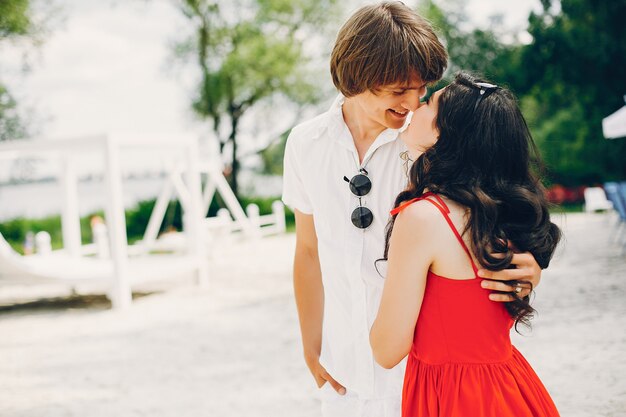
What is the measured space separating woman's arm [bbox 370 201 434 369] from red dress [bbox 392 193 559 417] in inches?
1.6

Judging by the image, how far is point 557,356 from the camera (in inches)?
193

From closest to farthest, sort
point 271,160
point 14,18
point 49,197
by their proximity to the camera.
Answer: point 14,18 < point 49,197 < point 271,160

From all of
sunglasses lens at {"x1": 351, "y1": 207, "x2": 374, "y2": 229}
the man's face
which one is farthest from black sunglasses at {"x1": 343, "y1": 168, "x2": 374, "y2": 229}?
the man's face

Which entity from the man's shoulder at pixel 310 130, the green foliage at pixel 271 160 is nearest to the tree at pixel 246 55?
the green foliage at pixel 271 160

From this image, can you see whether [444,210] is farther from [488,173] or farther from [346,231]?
[346,231]

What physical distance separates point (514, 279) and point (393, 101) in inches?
21.0

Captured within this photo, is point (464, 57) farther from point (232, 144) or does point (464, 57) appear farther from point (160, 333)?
point (160, 333)

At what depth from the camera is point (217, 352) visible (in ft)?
18.8

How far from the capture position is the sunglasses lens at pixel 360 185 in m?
1.67

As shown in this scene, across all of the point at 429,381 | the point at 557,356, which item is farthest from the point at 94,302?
the point at 429,381

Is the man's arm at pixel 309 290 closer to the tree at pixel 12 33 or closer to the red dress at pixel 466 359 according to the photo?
the red dress at pixel 466 359

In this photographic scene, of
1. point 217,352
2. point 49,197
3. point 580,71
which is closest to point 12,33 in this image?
point 49,197

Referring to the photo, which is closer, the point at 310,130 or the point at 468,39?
the point at 310,130

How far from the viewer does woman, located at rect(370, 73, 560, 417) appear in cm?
137
